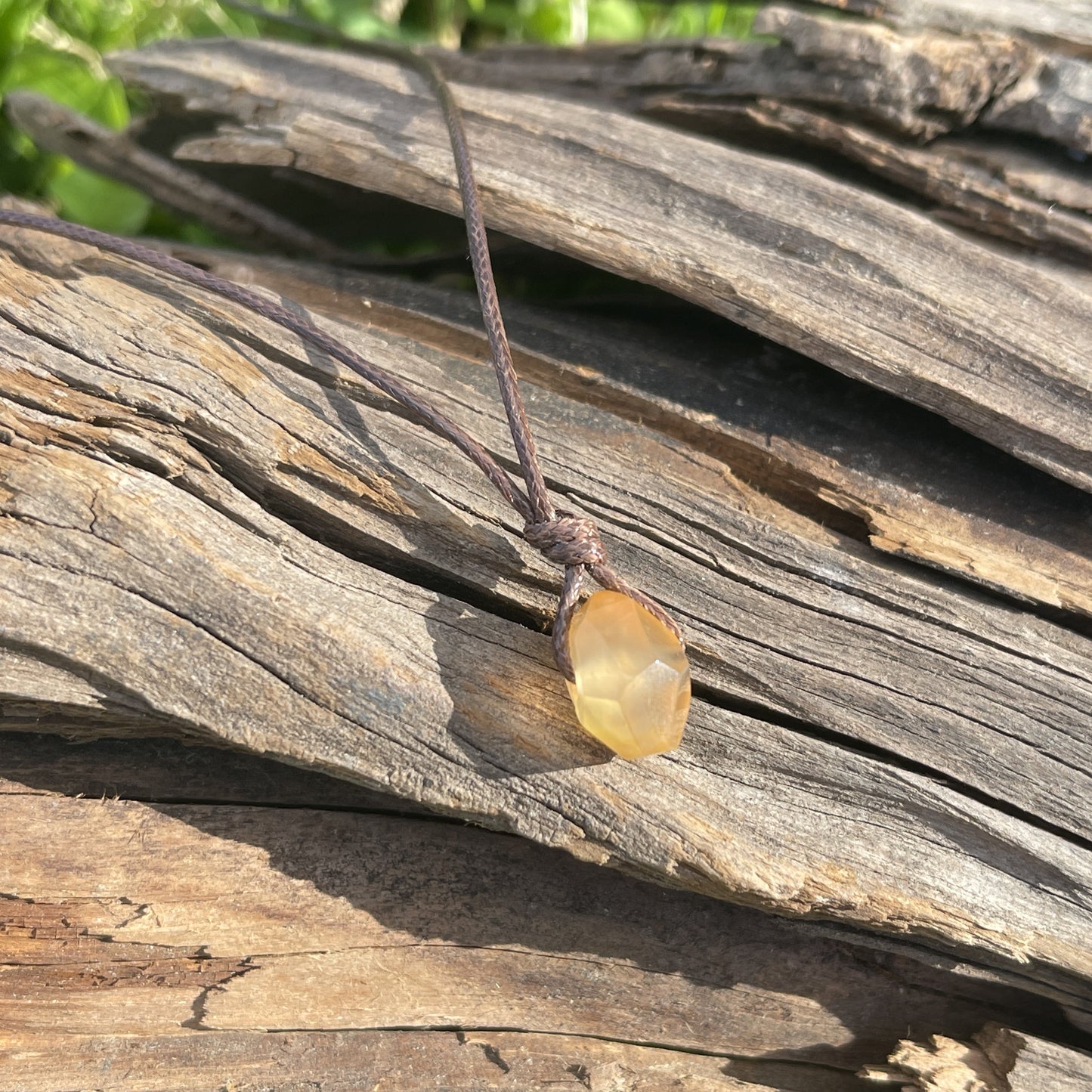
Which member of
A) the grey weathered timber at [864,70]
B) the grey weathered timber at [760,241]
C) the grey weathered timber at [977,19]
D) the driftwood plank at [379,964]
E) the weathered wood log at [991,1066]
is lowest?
the driftwood plank at [379,964]

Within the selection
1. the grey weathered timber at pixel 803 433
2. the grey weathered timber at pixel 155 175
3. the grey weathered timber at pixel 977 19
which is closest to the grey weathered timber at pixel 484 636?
the grey weathered timber at pixel 803 433

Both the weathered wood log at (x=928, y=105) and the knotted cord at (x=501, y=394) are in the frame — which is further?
the weathered wood log at (x=928, y=105)

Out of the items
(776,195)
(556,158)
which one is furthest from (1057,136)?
(556,158)

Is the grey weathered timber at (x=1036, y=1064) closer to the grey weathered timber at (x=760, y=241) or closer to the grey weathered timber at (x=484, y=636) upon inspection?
the grey weathered timber at (x=484, y=636)

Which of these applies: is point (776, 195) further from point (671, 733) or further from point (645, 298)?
point (671, 733)

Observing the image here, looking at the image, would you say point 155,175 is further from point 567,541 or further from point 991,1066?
point 991,1066

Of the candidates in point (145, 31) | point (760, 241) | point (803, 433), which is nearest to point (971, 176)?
point (760, 241)
